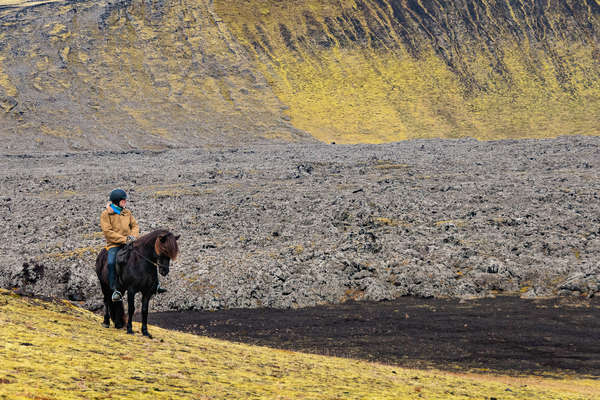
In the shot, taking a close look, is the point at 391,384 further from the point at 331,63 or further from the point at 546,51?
the point at 546,51

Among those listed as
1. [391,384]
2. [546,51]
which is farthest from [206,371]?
[546,51]

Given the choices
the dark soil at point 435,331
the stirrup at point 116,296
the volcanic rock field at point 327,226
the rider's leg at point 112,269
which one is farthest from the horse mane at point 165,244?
the dark soil at point 435,331

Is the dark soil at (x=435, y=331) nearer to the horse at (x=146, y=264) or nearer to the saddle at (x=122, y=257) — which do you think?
the horse at (x=146, y=264)

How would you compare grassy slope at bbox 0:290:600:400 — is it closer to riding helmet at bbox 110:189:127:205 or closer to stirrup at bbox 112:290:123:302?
stirrup at bbox 112:290:123:302

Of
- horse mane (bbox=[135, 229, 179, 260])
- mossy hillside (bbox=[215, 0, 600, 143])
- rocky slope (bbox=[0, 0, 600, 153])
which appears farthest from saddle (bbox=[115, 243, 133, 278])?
mossy hillside (bbox=[215, 0, 600, 143])

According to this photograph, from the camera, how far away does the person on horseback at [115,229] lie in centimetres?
963

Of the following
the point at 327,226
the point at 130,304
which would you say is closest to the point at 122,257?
the point at 130,304

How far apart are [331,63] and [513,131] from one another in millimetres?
21069

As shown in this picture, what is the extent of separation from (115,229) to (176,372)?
324 centimetres

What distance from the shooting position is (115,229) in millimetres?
9781

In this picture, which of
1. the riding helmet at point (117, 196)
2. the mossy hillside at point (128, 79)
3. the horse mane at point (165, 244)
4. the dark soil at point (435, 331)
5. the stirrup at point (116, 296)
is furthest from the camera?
the mossy hillside at point (128, 79)

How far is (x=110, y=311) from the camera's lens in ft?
33.2

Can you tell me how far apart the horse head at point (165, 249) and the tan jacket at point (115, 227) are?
75cm

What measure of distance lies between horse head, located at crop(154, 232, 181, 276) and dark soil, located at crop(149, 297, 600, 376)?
14.3ft
